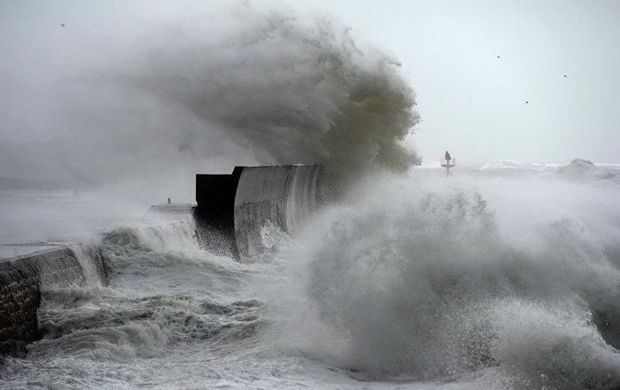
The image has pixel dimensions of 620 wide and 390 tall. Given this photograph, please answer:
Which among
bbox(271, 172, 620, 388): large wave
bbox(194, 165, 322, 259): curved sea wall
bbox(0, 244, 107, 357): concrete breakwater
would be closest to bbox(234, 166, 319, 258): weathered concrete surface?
bbox(194, 165, 322, 259): curved sea wall

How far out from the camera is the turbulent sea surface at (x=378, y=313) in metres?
5.73

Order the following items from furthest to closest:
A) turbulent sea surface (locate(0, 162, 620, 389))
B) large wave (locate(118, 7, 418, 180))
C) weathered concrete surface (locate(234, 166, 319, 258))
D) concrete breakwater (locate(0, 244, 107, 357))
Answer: large wave (locate(118, 7, 418, 180)) < weathered concrete surface (locate(234, 166, 319, 258)) < concrete breakwater (locate(0, 244, 107, 357)) < turbulent sea surface (locate(0, 162, 620, 389))

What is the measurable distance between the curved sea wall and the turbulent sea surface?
2.29m

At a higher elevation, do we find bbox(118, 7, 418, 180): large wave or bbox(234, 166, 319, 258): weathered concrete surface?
bbox(118, 7, 418, 180): large wave

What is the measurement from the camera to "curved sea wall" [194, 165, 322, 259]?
11.8 metres

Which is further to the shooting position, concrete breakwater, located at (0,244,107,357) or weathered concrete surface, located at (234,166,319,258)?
weathered concrete surface, located at (234,166,319,258)

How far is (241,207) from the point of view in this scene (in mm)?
12242

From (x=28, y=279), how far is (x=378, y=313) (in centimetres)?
320

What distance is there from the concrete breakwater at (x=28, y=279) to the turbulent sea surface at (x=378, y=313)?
14 centimetres

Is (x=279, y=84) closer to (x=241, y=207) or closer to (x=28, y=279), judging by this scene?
(x=241, y=207)

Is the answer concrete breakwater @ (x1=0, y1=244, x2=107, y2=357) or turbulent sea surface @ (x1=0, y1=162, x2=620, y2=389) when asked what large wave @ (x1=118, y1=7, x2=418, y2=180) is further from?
concrete breakwater @ (x1=0, y1=244, x2=107, y2=357)

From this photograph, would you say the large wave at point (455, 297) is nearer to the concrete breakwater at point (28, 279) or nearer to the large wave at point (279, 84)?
the concrete breakwater at point (28, 279)

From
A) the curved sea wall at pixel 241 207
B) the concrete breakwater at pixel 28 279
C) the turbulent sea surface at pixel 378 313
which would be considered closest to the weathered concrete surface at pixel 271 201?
the curved sea wall at pixel 241 207

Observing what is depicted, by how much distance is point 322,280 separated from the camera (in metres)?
7.46
